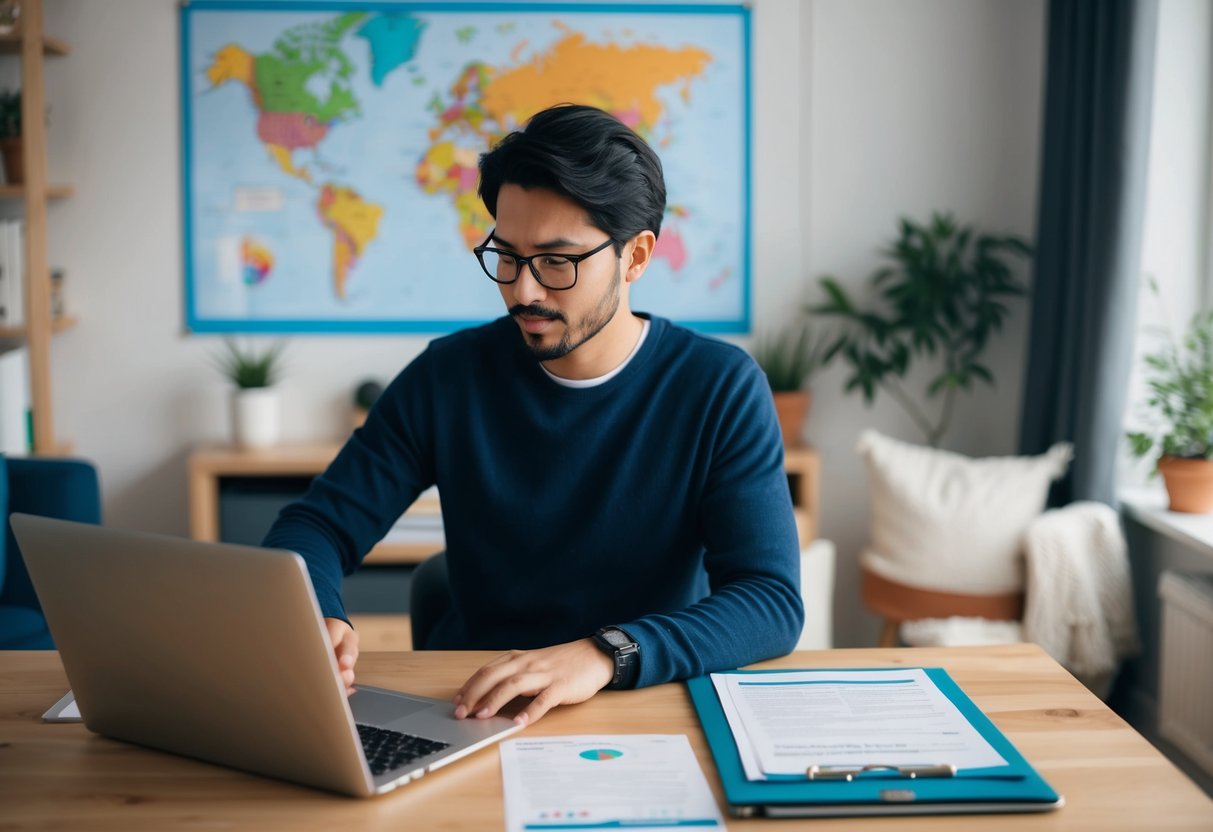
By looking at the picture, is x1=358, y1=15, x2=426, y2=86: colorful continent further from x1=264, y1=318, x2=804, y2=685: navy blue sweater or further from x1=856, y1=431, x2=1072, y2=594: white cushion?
x1=264, y1=318, x2=804, y2=685: navy blue sweater

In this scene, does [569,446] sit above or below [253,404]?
above

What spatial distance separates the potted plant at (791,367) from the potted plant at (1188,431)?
2.95ft

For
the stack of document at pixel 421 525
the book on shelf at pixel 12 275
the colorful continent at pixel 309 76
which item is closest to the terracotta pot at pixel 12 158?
the book on shelf at pixel 12 275

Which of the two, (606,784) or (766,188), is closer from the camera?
(606,784)

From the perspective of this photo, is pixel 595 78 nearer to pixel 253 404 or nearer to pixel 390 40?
pixel 390 40

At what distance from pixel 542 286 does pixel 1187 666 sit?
1797 mm

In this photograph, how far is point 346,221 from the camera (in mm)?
3523

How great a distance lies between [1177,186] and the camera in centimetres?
307

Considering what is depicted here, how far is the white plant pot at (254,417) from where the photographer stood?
3414mm

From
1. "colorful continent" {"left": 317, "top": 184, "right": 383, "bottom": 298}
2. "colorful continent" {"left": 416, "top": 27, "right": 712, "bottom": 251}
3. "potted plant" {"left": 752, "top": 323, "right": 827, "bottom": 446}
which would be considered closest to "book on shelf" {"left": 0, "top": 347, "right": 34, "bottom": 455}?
"colorful continent" {"left": 317, "top": 184, "right": 383, "bottom": 298}

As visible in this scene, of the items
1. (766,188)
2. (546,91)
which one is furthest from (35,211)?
(766,188)

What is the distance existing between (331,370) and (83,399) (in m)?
0.70

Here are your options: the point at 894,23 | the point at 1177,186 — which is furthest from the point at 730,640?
the point at 894,23

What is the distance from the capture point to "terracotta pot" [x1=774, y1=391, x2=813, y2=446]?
134 inches
